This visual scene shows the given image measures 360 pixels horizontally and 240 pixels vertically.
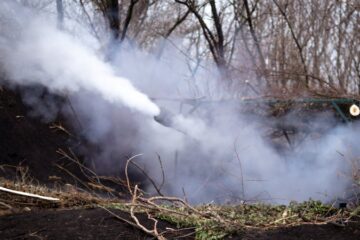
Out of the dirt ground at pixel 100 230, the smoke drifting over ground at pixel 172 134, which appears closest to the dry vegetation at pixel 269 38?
the smoke drifting over ground at pixel 172 134

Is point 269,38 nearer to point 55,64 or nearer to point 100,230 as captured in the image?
point 55,64

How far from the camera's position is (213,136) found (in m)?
12.9

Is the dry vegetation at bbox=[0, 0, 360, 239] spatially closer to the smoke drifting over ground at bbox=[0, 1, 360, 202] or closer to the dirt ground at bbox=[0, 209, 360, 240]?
the smoke drifting over ground at bbox=[0, 1, 360, 202]

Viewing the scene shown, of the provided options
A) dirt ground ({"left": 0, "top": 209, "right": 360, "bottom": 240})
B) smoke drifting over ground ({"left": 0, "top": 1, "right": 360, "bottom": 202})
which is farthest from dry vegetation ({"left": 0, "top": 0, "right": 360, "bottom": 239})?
dirt ground ({"left": 0, "top": 209, "right": 360, "bottom": 240})

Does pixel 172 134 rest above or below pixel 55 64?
below

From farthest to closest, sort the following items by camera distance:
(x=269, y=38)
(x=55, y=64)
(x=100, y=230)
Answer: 1. (x=269, y=38)
2. (x=55, y=64)
3. (x=100, y=230)

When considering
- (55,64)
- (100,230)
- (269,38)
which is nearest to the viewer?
(100,230)

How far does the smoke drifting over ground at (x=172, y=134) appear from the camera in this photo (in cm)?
1214

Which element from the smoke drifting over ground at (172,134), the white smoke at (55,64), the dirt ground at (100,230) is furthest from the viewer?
the white smoke at (55,64)

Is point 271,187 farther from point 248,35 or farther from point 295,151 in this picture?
point 248,35

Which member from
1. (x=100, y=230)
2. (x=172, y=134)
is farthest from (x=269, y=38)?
(x=100, y=230)

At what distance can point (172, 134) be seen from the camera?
44.2 feet

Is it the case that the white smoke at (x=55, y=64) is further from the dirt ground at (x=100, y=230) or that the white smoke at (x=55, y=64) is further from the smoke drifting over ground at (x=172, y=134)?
the dirt ground at (x=100, y=230)

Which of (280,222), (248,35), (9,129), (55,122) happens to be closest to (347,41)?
(248,35)
